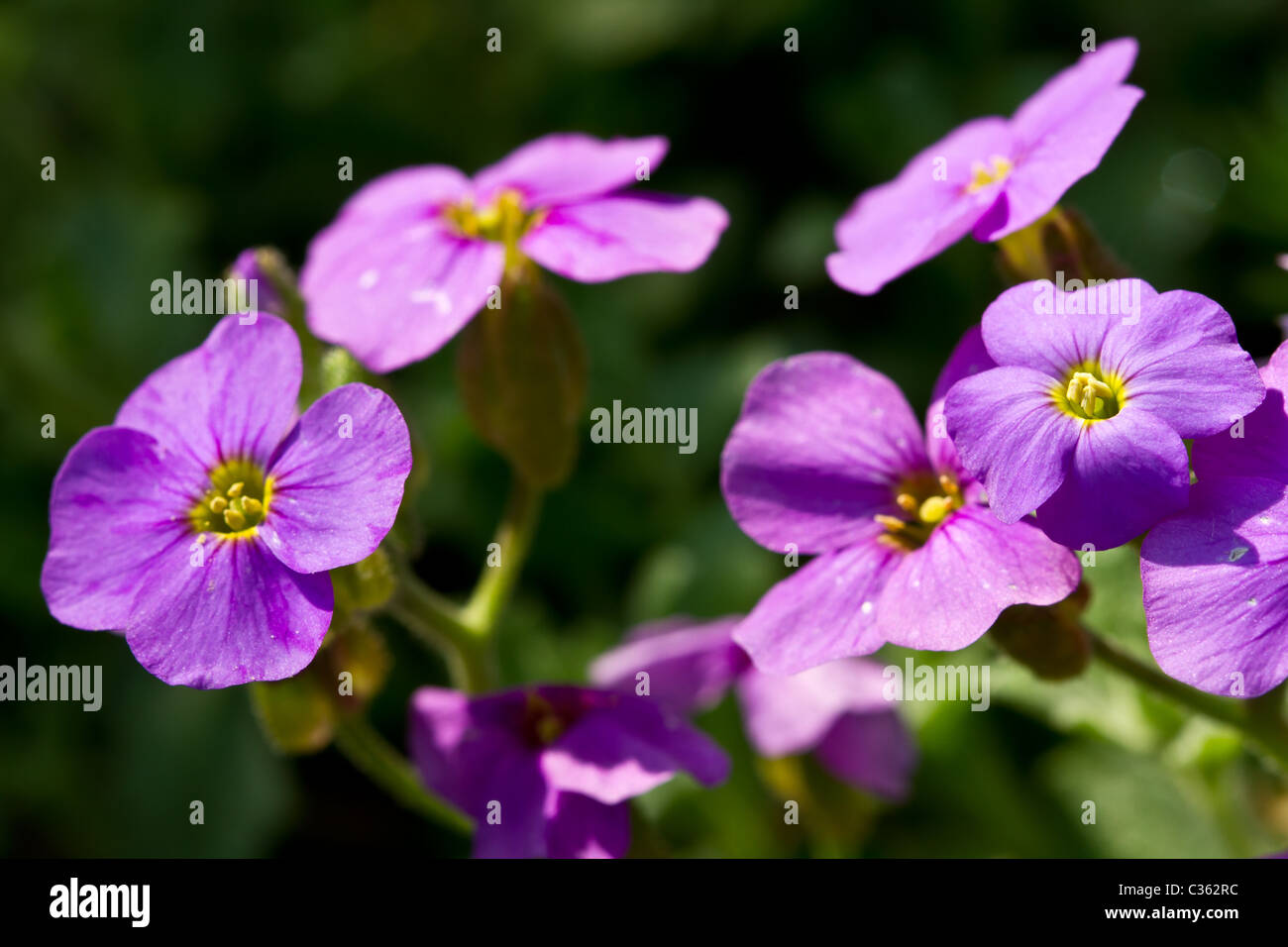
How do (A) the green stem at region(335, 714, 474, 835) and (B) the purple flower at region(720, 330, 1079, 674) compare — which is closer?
(B) the purple flower at region(720, 330, 1079, 674)

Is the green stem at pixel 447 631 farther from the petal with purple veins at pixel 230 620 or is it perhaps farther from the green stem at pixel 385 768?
the petal with purple veins at pixel 230 620

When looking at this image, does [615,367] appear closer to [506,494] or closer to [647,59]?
[506,494]

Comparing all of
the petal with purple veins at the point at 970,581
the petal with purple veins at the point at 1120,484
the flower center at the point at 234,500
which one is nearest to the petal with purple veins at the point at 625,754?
the petal with purple veins at the point at 970,581

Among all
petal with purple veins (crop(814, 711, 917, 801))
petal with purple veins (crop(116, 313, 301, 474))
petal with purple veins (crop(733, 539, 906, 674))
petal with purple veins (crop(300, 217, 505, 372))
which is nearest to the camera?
petal with purple veins (crop(733, 539, 906, 674))

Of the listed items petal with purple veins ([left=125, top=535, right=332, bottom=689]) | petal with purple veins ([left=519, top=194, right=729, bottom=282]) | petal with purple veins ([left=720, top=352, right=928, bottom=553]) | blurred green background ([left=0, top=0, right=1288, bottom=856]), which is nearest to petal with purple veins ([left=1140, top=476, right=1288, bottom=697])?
petal with purple veins ([left=720, top=352, right=928, bottom=553])

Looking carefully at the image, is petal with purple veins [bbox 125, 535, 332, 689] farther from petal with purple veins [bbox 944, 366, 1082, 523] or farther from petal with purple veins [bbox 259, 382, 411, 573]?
petal with purple veins [bbox 944, 366, 1082, 523]

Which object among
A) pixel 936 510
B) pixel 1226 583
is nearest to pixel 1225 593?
pixel 1226 583

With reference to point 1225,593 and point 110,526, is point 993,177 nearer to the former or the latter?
point 1225,593
